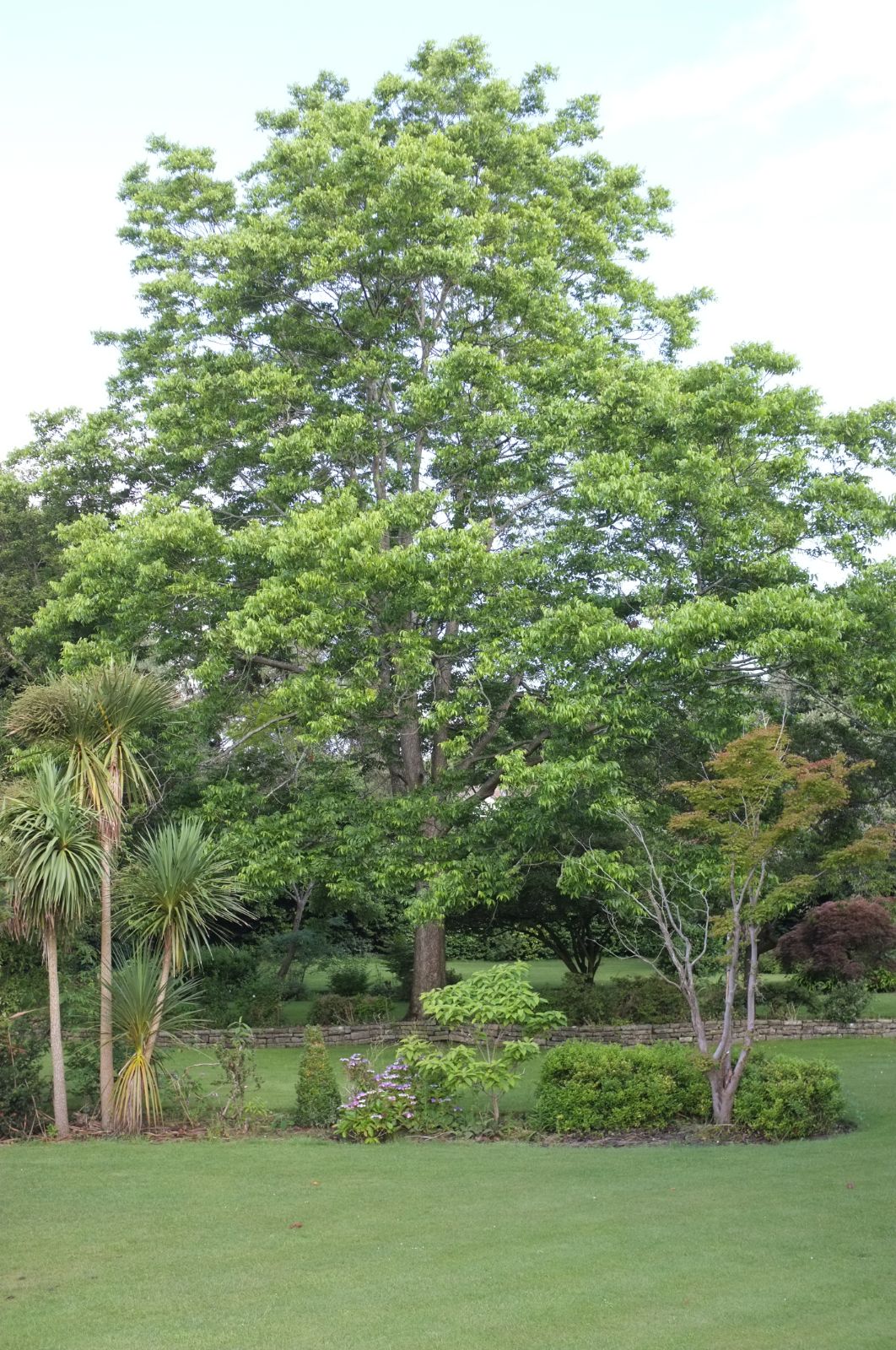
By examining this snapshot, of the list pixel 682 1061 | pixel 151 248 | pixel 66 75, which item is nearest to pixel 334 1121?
pixel 682 1061

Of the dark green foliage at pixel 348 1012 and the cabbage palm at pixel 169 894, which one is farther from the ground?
the cabbage palm at pixel 169 894

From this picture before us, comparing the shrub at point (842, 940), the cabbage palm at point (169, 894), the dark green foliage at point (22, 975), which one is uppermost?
the cabbage palm at point (169, 894)

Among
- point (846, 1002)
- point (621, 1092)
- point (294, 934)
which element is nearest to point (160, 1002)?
point (621, 1092)

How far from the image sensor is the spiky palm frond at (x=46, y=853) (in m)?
12.5

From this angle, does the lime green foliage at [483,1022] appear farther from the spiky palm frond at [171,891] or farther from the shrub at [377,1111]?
the spiky palm frond at [171,891]

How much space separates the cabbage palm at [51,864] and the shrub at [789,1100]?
22.6 feet

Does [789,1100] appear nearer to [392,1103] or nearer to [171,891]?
[392,1103]

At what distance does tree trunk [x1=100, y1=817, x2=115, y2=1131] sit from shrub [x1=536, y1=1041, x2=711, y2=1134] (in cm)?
452

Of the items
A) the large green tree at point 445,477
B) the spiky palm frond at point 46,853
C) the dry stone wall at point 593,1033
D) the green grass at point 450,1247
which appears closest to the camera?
the green grass at point 450,1247

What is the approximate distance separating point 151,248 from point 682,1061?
679 inches

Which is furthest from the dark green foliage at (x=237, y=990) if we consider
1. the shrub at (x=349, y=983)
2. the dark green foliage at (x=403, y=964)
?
the dark green foliage at (x=403, y=964)

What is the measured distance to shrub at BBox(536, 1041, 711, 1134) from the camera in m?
12.3

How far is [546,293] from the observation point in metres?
19.6

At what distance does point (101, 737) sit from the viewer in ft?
44.3
